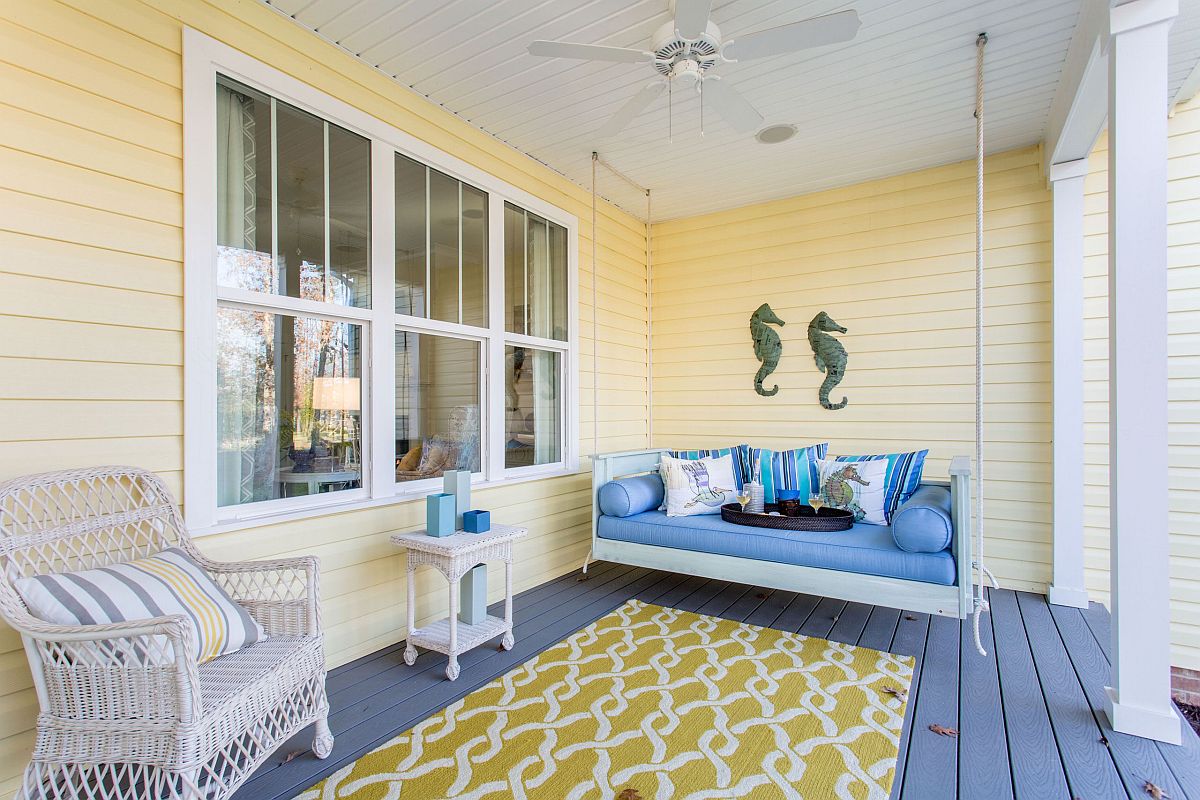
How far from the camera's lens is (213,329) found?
2297 millimetres

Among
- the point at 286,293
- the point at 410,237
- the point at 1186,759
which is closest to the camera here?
the point at 1186,759

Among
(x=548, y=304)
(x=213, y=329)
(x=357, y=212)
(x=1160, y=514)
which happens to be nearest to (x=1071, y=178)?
(x=1160, y=514)

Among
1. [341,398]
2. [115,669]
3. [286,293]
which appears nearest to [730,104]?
[286,293]

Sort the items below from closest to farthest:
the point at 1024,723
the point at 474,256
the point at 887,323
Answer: the point at 1024,723
the point at 474,256
the point at 887,323

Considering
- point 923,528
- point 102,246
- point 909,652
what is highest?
point 102,246

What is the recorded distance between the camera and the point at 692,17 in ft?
6.81

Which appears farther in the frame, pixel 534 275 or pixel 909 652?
pixel 534 275

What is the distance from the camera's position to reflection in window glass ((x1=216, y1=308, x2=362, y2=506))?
2.40 meters

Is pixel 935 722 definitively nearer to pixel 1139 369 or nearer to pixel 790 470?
pixel 1139 369

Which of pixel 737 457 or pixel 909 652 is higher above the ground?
pixel 737 457

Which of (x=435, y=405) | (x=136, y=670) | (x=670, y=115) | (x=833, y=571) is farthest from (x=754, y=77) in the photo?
(x=136, y=670)

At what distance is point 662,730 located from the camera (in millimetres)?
2191

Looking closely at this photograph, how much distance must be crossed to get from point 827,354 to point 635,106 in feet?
8.19

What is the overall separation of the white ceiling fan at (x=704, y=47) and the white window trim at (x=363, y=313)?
3.77 feet
